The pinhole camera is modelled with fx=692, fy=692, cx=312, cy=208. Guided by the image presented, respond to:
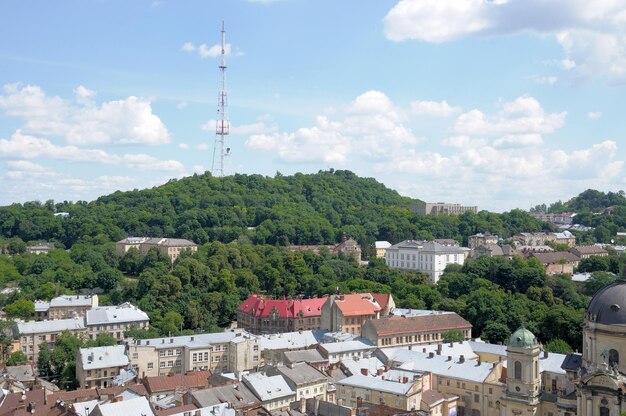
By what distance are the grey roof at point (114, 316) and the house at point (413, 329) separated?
29516 millimetres

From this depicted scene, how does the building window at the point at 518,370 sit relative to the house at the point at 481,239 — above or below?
below

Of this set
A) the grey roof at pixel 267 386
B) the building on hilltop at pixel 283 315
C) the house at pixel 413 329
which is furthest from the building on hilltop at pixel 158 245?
the grey roof at pixel 267 386

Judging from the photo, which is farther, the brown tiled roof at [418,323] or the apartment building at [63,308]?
the apartment building at [63,308]

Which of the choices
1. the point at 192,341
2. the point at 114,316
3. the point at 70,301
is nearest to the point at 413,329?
the point at 192,341

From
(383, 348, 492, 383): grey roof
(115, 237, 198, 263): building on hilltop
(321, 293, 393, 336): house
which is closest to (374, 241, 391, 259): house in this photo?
(115, 237, 198, 263): building on hilltop

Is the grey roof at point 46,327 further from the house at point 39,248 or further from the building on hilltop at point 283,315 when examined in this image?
the house at point 39,248

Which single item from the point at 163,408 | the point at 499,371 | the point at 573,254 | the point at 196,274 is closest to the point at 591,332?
the point at 499,371

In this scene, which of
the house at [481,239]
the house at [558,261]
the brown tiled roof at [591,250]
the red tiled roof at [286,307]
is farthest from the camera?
the house at [481,239]

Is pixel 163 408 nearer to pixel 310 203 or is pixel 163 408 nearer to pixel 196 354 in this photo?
pixel 196 354

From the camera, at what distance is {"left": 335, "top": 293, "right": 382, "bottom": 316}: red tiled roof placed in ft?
253

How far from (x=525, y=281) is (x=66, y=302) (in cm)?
6195

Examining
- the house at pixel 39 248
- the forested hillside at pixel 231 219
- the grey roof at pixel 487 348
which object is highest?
the forested hillside at pixel 231 219

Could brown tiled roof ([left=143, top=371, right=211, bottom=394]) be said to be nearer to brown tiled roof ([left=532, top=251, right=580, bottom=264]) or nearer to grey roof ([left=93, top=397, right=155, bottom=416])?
grey roof ([left=93, top=397, right=155, bottom=416])

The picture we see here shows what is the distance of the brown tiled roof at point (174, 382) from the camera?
168 feet
